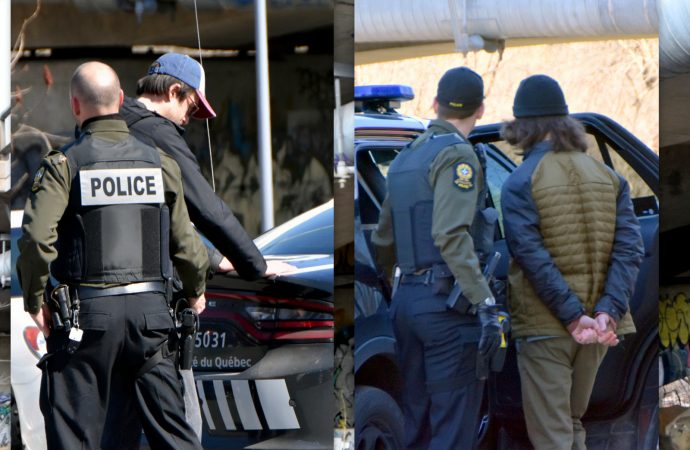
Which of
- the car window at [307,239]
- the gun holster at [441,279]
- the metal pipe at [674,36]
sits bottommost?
the gun holster at [441,279]

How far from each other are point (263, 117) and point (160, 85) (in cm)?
62

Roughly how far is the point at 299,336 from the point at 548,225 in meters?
1.24

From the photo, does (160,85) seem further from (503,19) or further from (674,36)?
(674,36)

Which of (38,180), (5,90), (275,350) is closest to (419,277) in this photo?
(275,350)

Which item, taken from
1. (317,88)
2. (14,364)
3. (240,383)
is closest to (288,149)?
(317,88)

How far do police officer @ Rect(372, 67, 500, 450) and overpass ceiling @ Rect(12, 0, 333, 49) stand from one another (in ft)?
2.53

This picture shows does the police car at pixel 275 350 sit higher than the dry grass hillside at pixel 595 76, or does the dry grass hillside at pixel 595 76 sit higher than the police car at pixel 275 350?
the dry grass hillside at pixel 595 76

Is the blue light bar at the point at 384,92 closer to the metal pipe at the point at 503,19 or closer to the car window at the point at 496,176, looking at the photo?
the metal pipe at the point at 503,19

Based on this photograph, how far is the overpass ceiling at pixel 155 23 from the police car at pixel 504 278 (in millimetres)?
480

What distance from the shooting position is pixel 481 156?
18.2ft

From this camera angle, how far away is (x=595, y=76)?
553 centimetres

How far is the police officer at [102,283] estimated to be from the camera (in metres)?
4.61

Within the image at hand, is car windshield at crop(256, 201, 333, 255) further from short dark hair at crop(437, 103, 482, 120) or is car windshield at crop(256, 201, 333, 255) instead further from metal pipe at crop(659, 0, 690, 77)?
metal pipe at crop(659, 0, 690, 77)

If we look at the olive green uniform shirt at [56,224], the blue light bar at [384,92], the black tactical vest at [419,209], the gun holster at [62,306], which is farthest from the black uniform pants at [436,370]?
the gun holster at [62,306]
